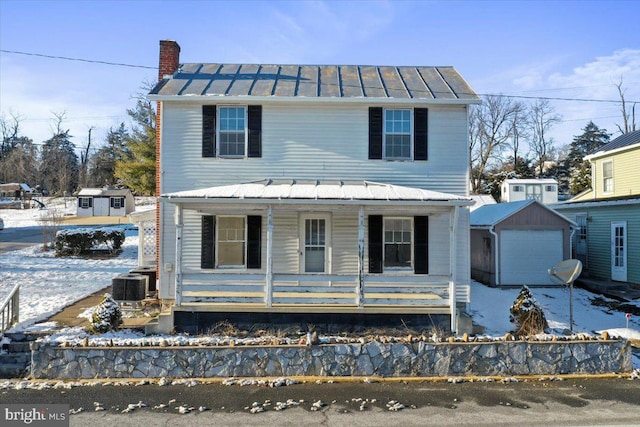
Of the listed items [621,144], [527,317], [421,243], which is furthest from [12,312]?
[621,144]

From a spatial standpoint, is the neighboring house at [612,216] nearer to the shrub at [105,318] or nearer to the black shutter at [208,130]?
the black shutter at [208,130]

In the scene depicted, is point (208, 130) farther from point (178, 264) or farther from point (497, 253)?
point (497, 253)

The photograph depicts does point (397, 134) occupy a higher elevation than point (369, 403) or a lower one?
higher

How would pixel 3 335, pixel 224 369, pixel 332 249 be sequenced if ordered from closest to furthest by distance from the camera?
pixel 224 369 → pixel 3 335 → pixel 332 249

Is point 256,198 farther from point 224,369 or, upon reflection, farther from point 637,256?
point 637,256

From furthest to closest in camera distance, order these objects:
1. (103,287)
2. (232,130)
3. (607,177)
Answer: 1. (607,177)
2. (103,287)
3. (232,130)

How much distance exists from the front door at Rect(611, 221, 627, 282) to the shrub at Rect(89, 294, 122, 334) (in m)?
16.2

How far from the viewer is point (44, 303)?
1255 cm

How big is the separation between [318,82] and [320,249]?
4918 millimetres

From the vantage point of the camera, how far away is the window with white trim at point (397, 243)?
1202cm

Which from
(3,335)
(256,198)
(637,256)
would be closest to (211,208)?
(256,198)

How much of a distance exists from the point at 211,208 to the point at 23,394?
5.04m

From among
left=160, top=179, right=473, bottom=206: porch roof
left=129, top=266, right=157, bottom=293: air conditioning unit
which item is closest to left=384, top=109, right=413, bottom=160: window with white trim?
left=160, top=179, right=473, bottom=206: porch roof

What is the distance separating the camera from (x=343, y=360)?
8625mm
